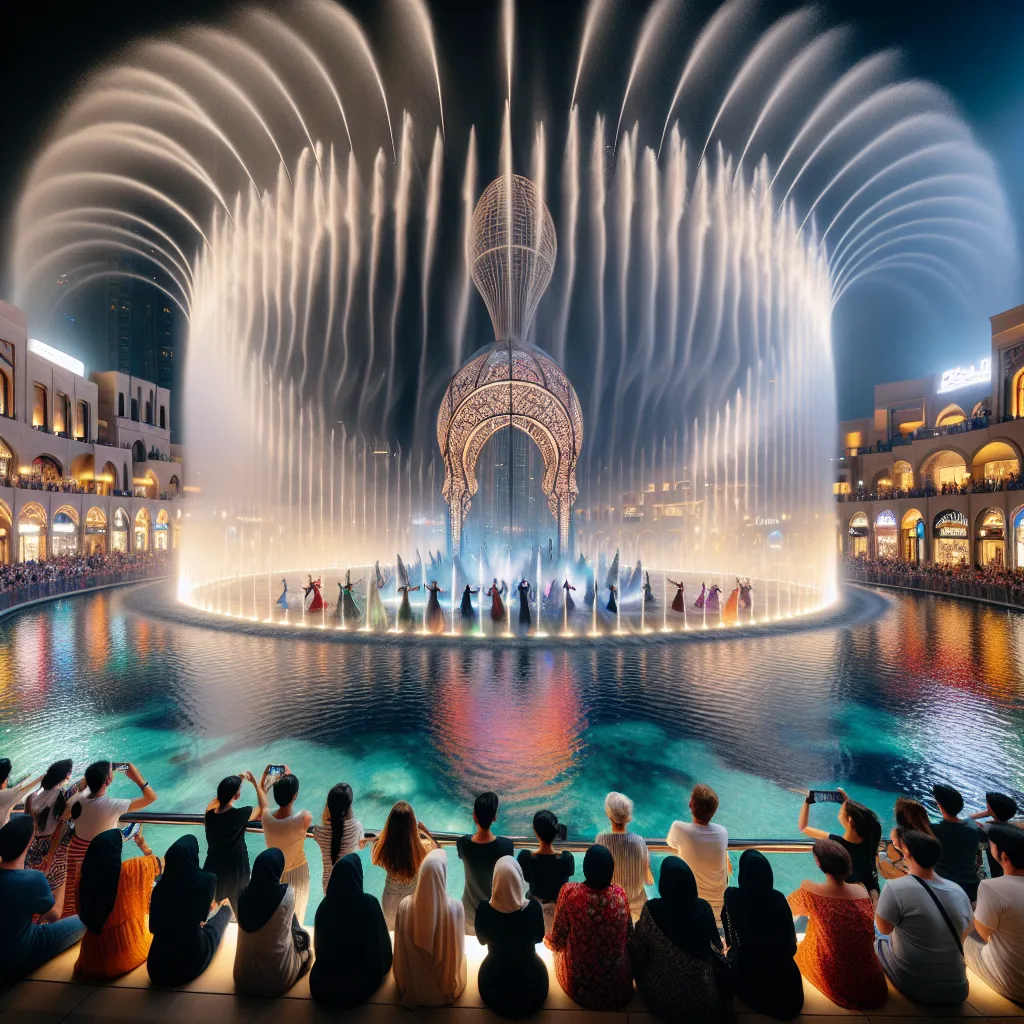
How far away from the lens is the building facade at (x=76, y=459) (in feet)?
117

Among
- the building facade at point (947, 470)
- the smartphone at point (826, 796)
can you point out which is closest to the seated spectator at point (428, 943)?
the smartphone at point (826, 796)

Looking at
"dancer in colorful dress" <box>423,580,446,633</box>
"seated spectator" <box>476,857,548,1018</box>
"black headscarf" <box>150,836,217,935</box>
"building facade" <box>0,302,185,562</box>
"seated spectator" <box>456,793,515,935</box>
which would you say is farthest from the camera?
"building facade" <box>0,302,185,562</box>

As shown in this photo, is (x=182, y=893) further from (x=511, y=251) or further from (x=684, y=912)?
(x=511, y=251)

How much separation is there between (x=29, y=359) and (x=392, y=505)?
33.5 m

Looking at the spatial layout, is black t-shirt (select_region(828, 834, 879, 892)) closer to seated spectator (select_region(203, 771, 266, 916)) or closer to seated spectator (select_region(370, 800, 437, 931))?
seated spectator (select_region(370, 800, 437, 931))

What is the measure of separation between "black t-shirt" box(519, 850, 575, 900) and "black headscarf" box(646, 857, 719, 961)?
2.79ft

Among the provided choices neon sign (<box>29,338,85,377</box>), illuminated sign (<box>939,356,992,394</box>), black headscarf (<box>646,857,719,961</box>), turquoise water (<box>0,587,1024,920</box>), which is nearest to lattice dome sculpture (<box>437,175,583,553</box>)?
turquoise water (<box>0,587,1024,920</box>)

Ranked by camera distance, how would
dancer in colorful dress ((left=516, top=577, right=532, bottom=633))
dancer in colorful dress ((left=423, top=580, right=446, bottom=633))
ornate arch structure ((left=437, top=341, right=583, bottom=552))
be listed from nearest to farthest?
dancer in colorful dress ((left=423, top=580, right=446, bottom=633))
dancer in colorful dress ((left=516, top=577, right=532, bottom=633))
ornate arch structure ((left=437, top=341, right=583, bottom=552))

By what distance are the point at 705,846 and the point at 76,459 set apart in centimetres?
5500

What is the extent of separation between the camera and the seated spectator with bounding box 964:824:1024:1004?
3.14 meters

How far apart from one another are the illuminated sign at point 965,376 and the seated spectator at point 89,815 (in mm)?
58966

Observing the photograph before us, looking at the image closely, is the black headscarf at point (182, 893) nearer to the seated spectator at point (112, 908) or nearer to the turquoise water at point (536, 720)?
the seated spectator at point (112, 908)

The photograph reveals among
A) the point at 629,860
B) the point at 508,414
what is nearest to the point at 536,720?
the point at 629,860

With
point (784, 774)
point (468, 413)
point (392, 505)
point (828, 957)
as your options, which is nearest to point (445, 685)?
point (784, 774)
